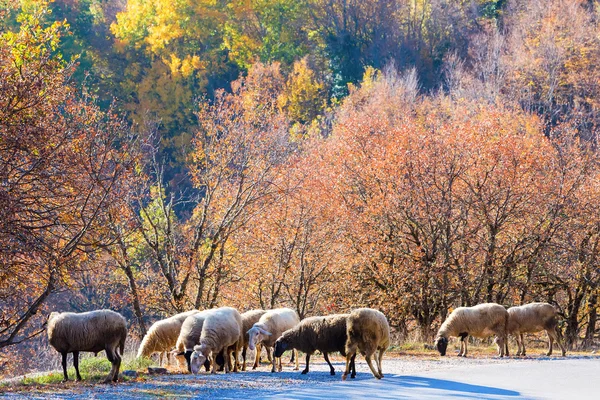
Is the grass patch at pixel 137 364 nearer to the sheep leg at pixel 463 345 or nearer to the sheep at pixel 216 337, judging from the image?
Answer: the sheep at pixel 216 337

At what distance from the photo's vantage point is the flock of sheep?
19.9 meters

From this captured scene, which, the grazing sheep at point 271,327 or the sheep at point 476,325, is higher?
the sheep at point 476,325

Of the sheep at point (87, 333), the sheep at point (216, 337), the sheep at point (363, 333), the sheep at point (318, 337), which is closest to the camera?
the sheep at point (87, 333)

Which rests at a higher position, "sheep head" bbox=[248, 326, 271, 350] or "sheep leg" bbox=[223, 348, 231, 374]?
"sheep head" bbox=[248, 326, 271, 350]

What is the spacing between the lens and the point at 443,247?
34812 mm

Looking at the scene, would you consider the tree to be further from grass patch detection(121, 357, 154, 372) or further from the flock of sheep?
grass patch detection(121, 357, 154, 372)

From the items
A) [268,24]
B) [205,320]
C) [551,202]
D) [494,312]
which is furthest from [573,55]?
[205,320]

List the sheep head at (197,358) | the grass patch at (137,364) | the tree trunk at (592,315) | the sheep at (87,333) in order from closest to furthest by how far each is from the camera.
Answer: the sheep at (87,333), the sheep head at (197,358), the grass patch at (137,364), the tree trunk at (592,315)

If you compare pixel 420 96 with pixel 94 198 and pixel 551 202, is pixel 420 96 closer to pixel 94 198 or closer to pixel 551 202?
pixel 551 202

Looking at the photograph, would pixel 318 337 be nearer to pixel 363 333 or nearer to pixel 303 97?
pixel 363 333

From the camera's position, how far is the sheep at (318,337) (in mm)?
21178

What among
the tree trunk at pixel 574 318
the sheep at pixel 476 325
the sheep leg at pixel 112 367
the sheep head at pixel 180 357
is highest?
the tree trunk at pixel 574 318

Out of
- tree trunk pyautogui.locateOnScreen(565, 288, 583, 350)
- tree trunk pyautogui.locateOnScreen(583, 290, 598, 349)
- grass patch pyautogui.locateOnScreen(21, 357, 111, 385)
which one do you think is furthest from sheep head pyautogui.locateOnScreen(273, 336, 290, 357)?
tree trunk pyautogui.locateOnScreen(583, 290, 598, 349)

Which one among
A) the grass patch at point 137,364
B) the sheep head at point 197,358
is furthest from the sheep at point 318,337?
the grass patch at point 137,364
